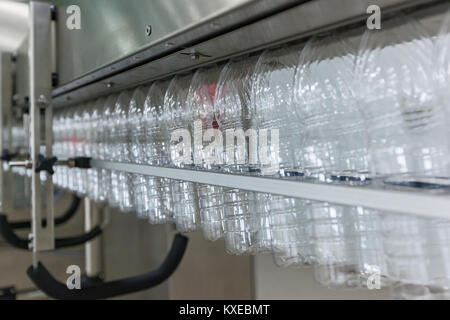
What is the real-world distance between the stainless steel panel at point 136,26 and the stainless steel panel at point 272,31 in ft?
0.09

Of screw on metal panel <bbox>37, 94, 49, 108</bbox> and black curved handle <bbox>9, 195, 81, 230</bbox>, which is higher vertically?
screw on metal panel <bbox>37, 94, 49, 108</bbox>

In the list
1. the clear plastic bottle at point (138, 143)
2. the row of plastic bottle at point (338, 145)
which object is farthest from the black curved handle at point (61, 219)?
the row of plastic bottle at point (338, 145)

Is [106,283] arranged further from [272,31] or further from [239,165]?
[272,31]

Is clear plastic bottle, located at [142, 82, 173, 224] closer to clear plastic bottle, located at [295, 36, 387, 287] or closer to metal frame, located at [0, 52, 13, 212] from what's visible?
clear plastic bottle, located at [295, 36, 387, 287]

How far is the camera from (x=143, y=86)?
46.0 inches

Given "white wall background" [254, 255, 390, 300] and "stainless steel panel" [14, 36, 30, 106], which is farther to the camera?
"white wall background" [254, 255, 390, 300]

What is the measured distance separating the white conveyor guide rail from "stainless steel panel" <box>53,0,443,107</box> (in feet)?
0.80

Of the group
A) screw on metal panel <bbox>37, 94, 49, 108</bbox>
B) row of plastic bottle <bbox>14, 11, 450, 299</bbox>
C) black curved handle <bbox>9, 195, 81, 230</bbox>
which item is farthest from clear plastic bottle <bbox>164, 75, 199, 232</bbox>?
black curved handle <bbox>9, 195, 81, 230</bbox>

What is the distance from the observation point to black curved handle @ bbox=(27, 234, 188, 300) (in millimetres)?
1169

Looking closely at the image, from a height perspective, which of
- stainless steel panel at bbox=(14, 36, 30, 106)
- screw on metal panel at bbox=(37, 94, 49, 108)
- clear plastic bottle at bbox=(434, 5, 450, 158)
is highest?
stainless steel panel at bbox=(14, 36, 30, 106)

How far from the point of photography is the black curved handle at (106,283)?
117 centimetres

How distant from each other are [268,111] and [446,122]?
0.30m

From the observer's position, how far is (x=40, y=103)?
1.35 meters
